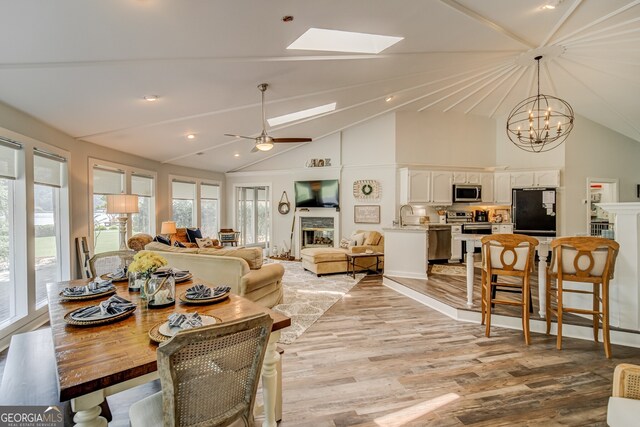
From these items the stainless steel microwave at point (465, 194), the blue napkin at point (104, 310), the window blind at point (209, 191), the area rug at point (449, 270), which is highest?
the window blind at point (209, 191)

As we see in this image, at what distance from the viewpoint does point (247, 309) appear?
6.02ft

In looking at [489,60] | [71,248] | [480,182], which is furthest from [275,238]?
[489,60]

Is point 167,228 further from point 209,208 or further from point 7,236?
point 7,236

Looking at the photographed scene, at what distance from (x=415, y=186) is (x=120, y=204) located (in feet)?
20.1

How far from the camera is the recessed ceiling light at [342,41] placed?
3.39m

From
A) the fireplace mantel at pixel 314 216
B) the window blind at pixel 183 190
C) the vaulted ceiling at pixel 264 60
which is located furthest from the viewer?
the fireplace mantel at pixel 314 216

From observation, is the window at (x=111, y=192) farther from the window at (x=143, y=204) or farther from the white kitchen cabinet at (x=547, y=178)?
the white kitchen cabinet at (x=547, y=178)

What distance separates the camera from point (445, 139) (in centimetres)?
764

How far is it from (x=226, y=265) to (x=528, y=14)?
15.3ft

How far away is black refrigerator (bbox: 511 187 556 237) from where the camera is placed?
7.09 metres

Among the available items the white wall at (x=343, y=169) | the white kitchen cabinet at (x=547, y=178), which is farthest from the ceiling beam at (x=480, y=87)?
the white kitchen cabinet at (x=547, y=178)

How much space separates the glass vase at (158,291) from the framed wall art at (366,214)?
20.4 feet

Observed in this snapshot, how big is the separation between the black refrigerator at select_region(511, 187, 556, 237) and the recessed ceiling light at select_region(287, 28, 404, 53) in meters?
5.67

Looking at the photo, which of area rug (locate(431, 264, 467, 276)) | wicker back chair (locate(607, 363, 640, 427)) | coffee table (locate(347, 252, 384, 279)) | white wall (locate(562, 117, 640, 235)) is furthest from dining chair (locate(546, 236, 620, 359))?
white wall (locate(562, 117, 640, 235))
